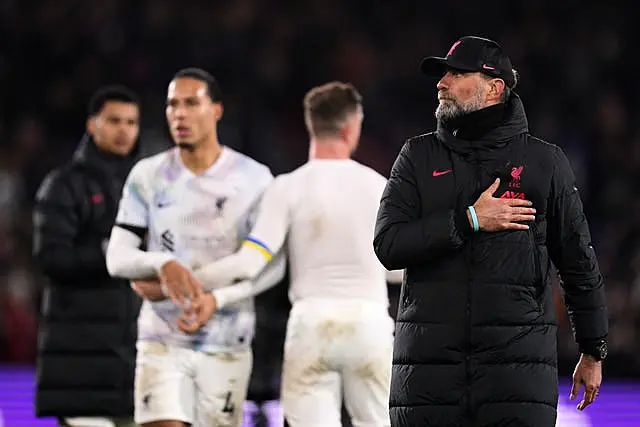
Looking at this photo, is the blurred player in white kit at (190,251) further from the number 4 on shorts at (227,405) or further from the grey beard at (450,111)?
the grey beard at (450,111)

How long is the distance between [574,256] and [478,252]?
40 cm

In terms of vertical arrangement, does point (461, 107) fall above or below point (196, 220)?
above

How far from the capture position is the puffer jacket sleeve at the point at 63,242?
788 cm

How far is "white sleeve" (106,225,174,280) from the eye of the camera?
6.78 metres

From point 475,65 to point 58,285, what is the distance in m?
3.42

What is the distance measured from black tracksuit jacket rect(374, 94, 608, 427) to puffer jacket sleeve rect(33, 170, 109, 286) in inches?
112

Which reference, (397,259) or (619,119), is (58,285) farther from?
(619,119)

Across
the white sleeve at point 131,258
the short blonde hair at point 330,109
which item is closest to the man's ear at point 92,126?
the white sleeve at point 131,258

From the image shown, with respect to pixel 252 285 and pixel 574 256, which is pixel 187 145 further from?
pixel 574 256

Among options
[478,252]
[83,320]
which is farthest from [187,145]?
[478,252]

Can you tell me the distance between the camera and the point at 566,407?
1155 centimetres

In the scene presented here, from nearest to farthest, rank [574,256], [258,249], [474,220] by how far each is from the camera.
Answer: [474,220], [574,256], [258,249]

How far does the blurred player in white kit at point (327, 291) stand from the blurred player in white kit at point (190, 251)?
20cm

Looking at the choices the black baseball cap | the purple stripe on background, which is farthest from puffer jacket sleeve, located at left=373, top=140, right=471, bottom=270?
the purple stripe on background
